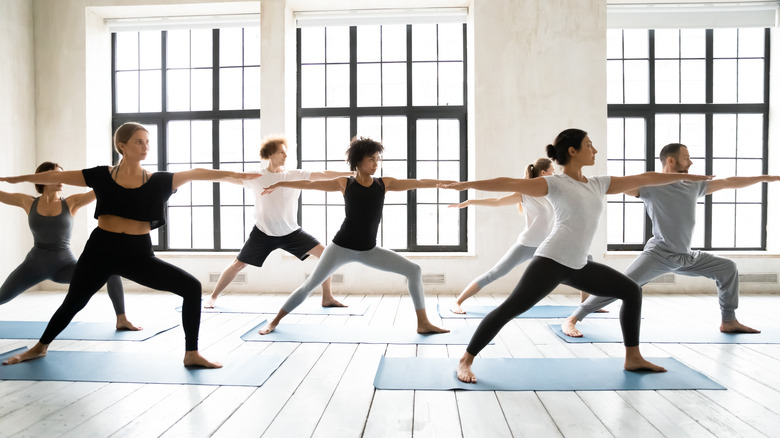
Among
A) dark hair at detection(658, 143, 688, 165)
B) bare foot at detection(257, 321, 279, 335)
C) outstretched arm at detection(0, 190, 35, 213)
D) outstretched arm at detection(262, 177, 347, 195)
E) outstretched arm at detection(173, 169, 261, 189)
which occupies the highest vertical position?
dark hair at detection(658, 143, 688, 165)

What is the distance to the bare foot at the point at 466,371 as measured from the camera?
2.12 metres

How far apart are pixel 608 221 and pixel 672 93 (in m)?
1.54

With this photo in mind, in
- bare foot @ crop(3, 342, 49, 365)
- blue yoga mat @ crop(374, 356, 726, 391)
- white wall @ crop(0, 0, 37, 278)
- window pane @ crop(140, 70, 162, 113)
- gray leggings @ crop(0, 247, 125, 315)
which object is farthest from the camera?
window pane @ crop(140, 70, 162, 113)

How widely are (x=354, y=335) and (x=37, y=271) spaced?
1984mm

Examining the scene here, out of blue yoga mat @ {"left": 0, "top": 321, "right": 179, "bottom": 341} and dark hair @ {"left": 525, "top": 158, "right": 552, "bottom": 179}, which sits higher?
dark hair @ {"left": 525, "top": 158, "right": 552, "bottom": 179}

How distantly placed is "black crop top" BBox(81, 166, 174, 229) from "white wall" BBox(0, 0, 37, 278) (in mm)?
3216

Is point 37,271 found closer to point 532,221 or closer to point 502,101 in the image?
point 532,221

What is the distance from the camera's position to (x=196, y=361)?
237 centimetres

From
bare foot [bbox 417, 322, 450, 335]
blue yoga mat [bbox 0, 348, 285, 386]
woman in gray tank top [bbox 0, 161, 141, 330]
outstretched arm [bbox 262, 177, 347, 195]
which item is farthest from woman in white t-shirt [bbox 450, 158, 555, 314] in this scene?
woman in gray tank top [bbox 0, 161, 141, 330]

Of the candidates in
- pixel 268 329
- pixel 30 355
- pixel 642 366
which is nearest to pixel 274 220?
pixel 268 329

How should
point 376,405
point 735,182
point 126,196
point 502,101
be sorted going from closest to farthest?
point 376,405
point 126,196
point 735,182
point 502,101

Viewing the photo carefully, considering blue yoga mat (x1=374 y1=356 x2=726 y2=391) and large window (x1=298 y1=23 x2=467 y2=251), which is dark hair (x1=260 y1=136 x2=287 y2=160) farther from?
blue yoga mat (x1=374 y1=356 x2=726 y2=391)

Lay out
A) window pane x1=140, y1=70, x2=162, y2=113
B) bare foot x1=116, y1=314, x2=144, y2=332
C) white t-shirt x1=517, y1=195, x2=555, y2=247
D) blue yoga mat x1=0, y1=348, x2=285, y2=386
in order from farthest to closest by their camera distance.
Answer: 1. window pane x1=140, y1=70, x2=162, y2=113
2. white t-shirt x1=517, y1=195, x2=555, y2=247
3. bare foot x1=116, y1=314, x2=144, y2=332
4. blue yoga mat x1=0, y1=348, x2=285, y2=386

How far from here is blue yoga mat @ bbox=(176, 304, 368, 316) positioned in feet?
12.5
